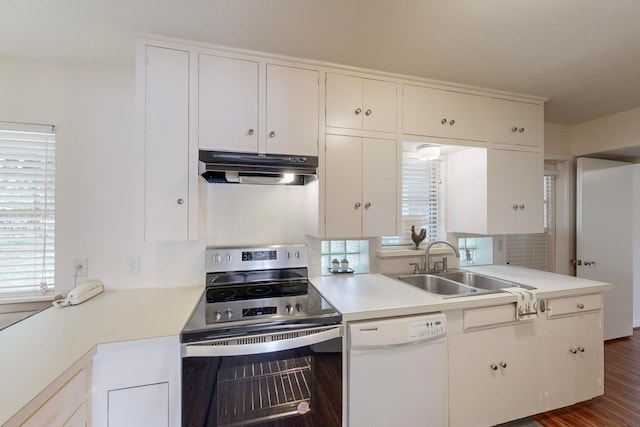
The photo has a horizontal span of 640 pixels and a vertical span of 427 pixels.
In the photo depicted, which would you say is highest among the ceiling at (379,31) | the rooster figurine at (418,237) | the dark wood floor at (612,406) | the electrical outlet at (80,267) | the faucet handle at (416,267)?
the ceiling at (379,31)

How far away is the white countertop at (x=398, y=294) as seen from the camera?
1413mm

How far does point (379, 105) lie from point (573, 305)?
1954mm

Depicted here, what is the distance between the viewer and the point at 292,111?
170 centimetres

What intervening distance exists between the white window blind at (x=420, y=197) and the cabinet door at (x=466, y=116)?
409 millimetres

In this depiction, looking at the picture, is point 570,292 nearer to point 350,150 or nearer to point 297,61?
point 350,150

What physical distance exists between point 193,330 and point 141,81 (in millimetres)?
1397

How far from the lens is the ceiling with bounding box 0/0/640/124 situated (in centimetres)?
125

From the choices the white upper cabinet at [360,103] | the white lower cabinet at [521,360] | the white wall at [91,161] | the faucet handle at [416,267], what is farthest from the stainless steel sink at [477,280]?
the white wall at [91,161]

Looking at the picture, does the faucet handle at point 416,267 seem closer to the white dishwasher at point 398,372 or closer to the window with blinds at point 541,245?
the white dishwasher at point 398,372

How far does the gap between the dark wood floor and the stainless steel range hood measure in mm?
2391

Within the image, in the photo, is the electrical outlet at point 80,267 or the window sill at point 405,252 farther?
the window sill at point 405,252

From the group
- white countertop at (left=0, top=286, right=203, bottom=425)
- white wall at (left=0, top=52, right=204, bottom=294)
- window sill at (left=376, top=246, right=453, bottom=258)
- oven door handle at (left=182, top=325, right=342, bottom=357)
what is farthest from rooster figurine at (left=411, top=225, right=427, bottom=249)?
white wall at (left=0, top=52, right=204, bottom=294)

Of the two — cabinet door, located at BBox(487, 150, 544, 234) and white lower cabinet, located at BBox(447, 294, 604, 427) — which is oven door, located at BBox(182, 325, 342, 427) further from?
cabinet door, located at BBox(487, 150, 544, 234)

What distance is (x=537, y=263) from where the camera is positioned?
289 cm
